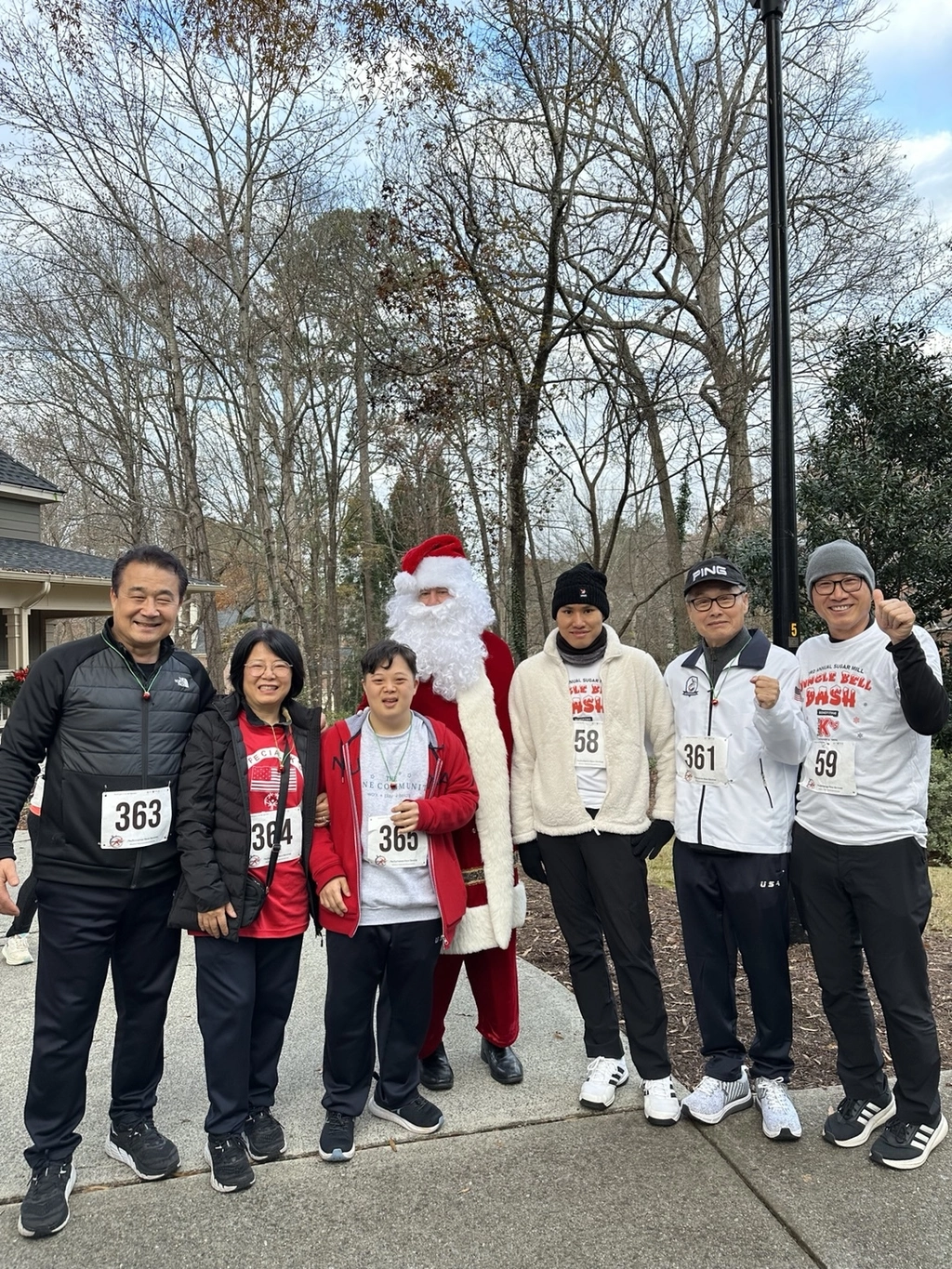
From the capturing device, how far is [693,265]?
1354cm

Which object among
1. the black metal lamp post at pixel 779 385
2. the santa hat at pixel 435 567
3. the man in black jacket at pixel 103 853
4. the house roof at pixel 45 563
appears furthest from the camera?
the house roof at pixel 45 563

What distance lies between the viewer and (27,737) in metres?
2.70

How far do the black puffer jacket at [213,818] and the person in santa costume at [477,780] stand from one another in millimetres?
885

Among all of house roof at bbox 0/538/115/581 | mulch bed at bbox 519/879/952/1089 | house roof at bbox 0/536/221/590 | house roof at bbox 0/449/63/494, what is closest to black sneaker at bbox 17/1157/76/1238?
mulch bed at bbox 519/879/952/1089

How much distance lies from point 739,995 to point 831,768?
1888mm

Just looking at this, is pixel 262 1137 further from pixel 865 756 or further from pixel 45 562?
pixel 45 562

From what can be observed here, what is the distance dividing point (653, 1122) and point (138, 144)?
1191 cm

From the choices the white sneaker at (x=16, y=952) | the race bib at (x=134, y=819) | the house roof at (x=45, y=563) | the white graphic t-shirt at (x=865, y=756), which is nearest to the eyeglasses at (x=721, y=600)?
the white graphic t-shirt at (x=865, y=756)

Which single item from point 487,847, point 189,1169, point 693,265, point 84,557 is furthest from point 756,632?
point 84,557

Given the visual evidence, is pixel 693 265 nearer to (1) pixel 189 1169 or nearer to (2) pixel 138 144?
(2) pixel 138 144

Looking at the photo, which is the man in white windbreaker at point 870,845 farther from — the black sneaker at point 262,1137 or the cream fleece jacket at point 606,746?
the black sneaker at point 262,1137

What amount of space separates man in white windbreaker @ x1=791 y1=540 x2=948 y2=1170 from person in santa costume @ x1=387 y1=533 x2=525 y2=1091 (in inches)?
42.5

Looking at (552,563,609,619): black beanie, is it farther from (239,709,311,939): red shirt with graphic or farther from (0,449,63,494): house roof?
(0,449,63,494): house roof

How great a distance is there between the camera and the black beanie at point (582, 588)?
3.30 metres
